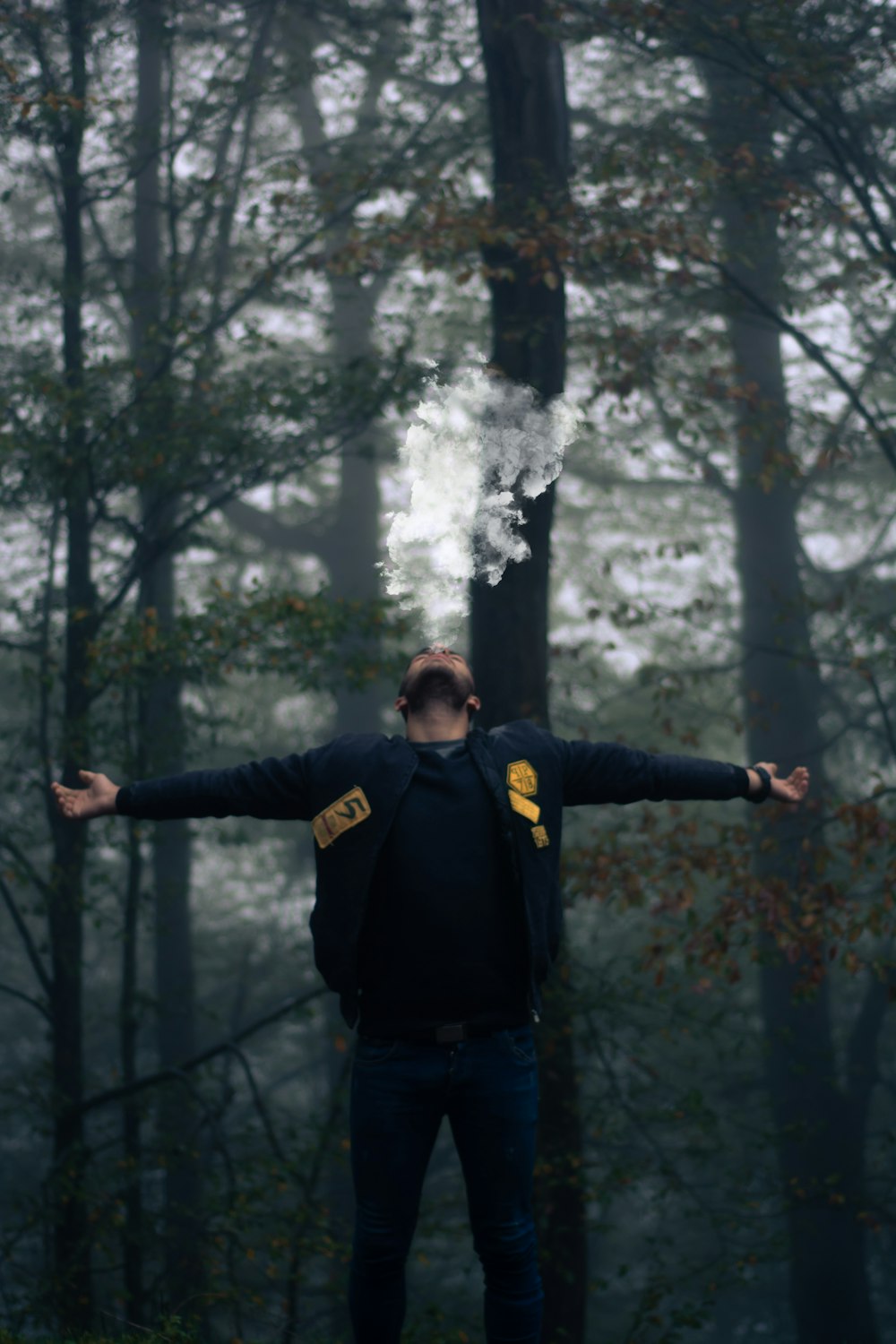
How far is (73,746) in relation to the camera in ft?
26.1

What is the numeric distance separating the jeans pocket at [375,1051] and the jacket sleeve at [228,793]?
2.23 ft

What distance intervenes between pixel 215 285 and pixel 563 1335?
7.82m

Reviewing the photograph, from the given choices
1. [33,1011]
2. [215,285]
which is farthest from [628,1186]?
[33,1011]

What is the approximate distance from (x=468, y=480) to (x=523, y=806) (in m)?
4.31

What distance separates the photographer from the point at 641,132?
989 cm

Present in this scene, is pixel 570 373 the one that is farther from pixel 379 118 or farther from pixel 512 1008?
pixel 512 1008

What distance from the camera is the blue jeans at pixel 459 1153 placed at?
3.45 m

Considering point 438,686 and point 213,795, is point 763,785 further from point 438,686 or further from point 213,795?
point 213,795

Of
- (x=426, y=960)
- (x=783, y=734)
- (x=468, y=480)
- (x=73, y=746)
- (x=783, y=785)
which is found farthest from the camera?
(x=783, y=734)

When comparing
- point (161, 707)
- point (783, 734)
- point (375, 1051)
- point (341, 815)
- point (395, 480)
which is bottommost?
point (375, 1051)

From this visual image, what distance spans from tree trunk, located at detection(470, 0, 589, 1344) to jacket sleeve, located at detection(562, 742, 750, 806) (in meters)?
4.01

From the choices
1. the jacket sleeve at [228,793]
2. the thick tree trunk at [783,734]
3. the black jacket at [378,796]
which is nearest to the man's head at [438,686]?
the black jacket at [378,796]

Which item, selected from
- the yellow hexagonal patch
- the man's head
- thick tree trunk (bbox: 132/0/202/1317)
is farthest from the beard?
thick tree trunk (bbox: 132/0/202/1317)

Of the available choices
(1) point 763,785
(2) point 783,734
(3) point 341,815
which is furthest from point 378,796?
(2) point 783,734
